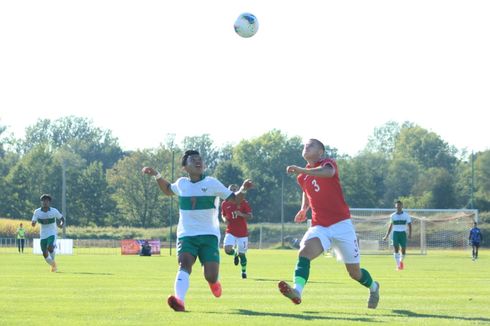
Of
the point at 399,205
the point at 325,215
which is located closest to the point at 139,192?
the point at 399,205

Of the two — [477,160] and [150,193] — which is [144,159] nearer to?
[150,193]

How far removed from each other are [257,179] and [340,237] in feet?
441

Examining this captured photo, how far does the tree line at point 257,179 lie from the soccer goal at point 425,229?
3770 cm

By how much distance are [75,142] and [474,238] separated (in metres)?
142

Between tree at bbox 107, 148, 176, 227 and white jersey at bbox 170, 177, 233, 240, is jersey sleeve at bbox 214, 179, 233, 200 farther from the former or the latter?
tree at bbox 107, 148, 176, 227

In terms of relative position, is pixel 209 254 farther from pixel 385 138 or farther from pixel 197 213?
pixel 385 138

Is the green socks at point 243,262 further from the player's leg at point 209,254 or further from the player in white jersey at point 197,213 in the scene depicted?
the player in white jersey at point 197,213

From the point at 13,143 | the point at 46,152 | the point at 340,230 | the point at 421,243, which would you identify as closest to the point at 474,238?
the point at 421,243

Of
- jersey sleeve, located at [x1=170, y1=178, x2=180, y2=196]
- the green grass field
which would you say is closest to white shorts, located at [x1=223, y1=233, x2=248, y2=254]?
the green grass field

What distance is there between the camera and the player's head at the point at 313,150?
15602mm

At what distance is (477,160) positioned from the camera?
142 m

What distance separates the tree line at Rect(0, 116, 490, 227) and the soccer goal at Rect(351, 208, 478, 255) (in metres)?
37.7

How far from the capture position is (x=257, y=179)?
15012 centimetres

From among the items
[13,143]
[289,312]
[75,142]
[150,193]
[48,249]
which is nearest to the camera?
[289,312]
